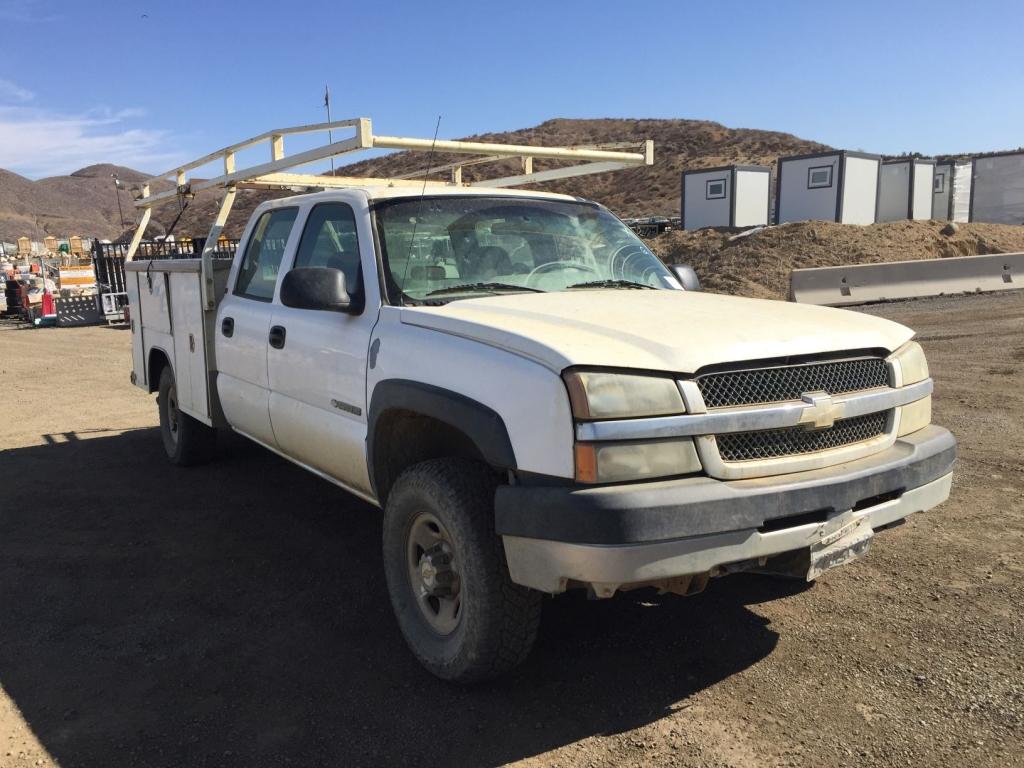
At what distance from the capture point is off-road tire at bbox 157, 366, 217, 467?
653 centimetres

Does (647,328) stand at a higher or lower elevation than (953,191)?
lower

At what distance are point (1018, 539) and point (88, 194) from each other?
19139 centimetres

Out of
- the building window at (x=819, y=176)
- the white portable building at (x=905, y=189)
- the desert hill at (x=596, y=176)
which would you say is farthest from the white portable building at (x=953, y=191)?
the desert hill at (x=596, y=176)

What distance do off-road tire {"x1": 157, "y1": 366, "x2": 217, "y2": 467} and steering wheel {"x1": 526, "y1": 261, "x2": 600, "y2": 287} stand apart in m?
3.50

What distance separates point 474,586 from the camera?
3.00 m

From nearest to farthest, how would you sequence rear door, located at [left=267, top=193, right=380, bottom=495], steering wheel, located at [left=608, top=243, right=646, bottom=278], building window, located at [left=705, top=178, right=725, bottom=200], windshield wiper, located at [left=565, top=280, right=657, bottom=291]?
rear door, located at [left=267, top=193, right=380, bottom=495], windshield wiper, located at [left=565, top=280, right=657, bottom=291], steering wheel, located at [left=608, top=243, right=646, bottom=278], building window, located at [left=705, top=178, right=725, bottom=200]

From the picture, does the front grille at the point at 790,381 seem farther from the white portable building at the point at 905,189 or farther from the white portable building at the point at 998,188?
the white portable building at the point at 998,188

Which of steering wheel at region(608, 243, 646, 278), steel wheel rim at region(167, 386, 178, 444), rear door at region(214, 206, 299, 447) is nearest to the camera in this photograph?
steering wheel at region(608, 243, 646, 278)

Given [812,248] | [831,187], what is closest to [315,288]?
[812,248]

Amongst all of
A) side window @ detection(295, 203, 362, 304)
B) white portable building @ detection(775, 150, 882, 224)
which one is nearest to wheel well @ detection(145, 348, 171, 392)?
side window @ detection(295, 203, 362, 304)

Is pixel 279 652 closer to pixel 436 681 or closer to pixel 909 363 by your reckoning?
pixel 436 681

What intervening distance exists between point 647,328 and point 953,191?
40816 millimetres

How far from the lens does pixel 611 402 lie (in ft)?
8.75

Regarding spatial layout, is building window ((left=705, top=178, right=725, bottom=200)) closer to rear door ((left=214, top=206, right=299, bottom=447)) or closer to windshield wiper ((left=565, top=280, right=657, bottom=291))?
rear door ((left=214, top=206, right=299, bottom=447))
